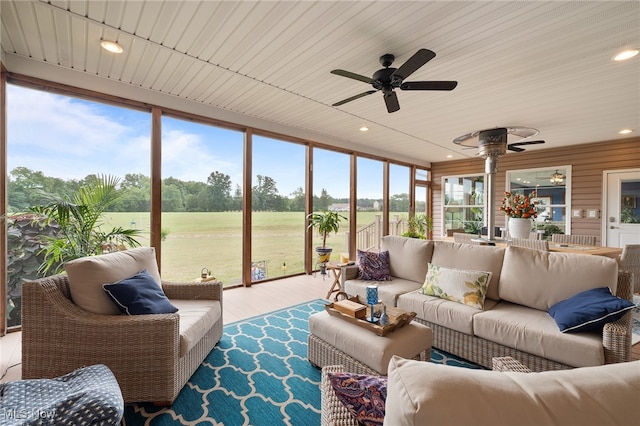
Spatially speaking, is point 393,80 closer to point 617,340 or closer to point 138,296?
point 617,340

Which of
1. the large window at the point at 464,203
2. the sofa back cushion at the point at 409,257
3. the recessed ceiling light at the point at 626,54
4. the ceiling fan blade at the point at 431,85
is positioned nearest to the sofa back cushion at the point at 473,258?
the sofa back cushion at the point at 409,257

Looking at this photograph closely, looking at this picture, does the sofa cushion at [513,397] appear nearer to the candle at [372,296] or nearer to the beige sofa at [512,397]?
the beige sofa at [512,397]

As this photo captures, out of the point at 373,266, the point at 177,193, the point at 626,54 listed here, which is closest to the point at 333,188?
the point at 373,266

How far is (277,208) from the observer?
16.3ft

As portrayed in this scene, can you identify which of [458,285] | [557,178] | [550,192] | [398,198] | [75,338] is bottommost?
[75,338]

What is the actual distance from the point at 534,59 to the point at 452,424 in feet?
11.0

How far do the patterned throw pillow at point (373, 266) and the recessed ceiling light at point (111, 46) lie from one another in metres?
3.18

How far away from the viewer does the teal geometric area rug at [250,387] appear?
172 cm

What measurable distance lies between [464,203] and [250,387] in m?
7.54

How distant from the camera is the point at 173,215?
3.86 metres

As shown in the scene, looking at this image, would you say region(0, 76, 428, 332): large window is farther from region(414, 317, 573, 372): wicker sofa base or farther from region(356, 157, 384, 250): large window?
region(414, 317, 573, 372): wicker sofa base

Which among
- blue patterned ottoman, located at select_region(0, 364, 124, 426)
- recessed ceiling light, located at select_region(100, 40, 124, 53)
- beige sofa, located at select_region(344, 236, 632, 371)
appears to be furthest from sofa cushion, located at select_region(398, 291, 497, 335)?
recessed ceiling light, located at select_region(100, 40, 124, 53)

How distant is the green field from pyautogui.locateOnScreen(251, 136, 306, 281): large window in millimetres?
15

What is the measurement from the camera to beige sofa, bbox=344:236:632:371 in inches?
70.4
